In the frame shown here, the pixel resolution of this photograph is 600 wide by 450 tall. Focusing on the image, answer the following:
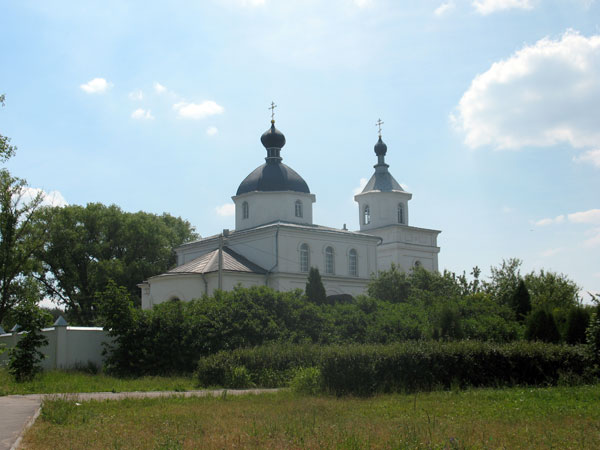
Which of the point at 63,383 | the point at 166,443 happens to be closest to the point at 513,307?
the point at 63,383

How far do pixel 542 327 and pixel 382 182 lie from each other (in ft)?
103

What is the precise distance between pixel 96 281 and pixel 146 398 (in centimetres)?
3366

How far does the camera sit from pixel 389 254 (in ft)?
165

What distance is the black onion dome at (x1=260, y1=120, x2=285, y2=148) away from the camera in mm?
42844

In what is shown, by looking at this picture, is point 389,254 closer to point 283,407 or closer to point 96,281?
point 96,281

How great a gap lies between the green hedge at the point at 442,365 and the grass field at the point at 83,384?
4.34m

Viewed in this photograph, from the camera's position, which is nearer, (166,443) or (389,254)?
(166,443)

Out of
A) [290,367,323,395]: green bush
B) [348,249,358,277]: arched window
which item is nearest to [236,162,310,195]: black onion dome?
[348,249,358,277]: arched window

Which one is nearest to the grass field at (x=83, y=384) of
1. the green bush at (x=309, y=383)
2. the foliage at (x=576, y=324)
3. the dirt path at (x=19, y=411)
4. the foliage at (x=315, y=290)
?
the dirt path at (x=19, y=411)

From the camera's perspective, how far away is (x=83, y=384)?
16859mm

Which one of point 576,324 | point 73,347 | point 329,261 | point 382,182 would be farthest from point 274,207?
point 576,324

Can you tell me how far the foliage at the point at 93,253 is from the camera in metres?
46.4

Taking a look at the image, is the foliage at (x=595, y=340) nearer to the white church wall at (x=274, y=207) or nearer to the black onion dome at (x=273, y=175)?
the white church wall at (x=274, y=207)

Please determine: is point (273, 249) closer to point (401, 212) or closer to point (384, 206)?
point (384, 206)
